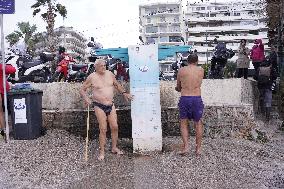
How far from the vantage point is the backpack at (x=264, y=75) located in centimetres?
1184

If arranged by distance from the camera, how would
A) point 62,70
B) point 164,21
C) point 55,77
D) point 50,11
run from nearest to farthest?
point 55,77 < point 62,70 < point 50,11 < point 164,21

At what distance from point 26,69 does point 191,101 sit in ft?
17.3

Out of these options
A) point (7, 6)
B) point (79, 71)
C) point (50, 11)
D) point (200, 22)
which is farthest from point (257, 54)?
point (200, 22)

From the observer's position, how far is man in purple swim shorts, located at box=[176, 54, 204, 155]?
7.77 m

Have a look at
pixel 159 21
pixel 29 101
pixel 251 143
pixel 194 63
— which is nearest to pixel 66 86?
pixel 29 101

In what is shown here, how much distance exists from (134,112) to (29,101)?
212 cm

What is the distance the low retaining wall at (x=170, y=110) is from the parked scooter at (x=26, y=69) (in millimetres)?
1522

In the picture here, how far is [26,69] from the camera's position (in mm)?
11406

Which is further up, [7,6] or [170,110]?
[7,6]

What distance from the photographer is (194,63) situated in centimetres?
793

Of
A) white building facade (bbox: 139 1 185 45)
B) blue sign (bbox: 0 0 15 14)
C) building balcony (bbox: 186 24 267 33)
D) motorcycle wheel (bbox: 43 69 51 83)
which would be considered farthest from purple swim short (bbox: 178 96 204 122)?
white building facade (bbox: 139 1 185 45)

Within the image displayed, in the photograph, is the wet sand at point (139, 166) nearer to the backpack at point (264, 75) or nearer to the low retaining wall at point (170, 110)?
the low retaining wall at point (170, 110)

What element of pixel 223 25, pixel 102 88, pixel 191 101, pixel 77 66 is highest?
pixel 223 25

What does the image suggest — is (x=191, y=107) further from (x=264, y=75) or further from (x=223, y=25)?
(x=223, y=25)
